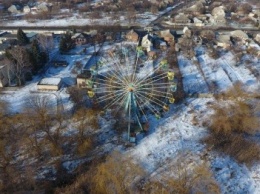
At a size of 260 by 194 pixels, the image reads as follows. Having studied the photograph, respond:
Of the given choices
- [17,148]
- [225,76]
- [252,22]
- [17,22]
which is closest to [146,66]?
[225,76]

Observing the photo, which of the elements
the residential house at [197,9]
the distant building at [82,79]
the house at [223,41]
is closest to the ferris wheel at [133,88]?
the distant building at [82,79]

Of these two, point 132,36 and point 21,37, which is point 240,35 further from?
point 21,37

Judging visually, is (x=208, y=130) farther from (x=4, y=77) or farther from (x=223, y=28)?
(x=223, y=28)

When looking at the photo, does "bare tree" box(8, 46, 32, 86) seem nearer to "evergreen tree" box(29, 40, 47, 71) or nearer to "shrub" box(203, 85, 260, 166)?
"evergreen tree" box(29, 40, 47, 71)

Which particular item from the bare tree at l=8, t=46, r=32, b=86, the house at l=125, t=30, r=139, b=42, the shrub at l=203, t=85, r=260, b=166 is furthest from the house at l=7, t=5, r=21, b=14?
the shrub at l=203, t=85, r=260, b=166

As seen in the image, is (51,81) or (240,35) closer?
(51,81)

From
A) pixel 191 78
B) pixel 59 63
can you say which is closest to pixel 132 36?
pixel 59 63
